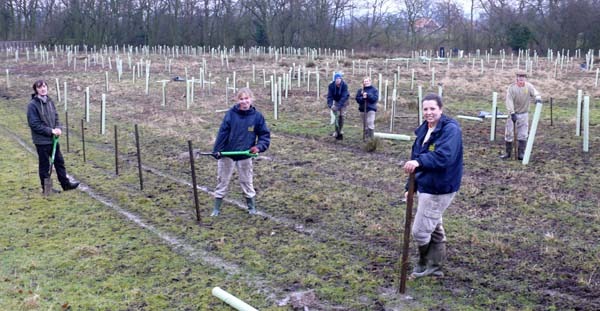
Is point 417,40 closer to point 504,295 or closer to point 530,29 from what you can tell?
point 530,29

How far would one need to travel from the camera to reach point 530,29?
47812mm

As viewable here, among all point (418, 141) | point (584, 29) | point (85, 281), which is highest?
point (584, 29)

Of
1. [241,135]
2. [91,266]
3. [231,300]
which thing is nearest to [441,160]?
[231,300]

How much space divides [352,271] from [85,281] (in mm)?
2372

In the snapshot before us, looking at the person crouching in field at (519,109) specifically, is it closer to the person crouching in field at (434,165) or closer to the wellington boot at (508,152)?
the wellington boot at (508,152)

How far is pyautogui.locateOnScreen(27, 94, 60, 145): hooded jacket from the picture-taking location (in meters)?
8.02

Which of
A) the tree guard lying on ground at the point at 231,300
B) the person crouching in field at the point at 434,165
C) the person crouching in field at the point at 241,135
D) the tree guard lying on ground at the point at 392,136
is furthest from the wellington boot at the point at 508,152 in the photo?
the tree guard lying on ground at the point at 231,300

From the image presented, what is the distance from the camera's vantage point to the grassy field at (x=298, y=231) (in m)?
4.91

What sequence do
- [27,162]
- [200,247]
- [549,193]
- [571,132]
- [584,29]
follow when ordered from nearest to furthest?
[200,247] < [549,193] < [27,162] < [571,132] < [584,29]

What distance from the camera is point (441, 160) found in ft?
15.3

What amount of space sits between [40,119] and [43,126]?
10 centimetres

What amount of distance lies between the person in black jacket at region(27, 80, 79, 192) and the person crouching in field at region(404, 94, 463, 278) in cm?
525

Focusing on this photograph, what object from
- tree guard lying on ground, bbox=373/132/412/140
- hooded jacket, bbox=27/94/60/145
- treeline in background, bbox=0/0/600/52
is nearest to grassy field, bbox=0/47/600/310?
tree guard lying on ground, bbox=373/132/412/140

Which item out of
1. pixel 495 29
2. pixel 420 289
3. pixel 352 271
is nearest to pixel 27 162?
pixel 352 271
